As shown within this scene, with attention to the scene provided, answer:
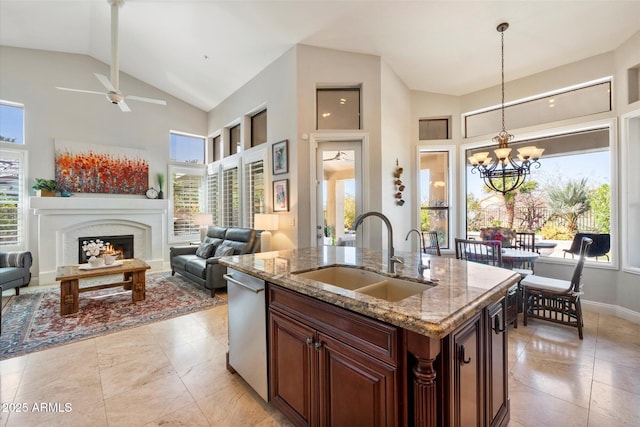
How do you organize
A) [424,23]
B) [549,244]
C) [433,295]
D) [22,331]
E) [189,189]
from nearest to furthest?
[433,295] → [22,331] → [424,23] → [549,244] → [189,189]

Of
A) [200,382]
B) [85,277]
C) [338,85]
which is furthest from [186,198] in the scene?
[200,382]

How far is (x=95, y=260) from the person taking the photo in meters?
4.05

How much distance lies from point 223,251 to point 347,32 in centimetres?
377

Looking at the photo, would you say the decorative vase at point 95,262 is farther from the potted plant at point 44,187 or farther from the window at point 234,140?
the window at point 234,140

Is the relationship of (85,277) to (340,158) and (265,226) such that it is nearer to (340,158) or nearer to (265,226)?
(265,226)

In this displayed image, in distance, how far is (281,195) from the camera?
4617mm

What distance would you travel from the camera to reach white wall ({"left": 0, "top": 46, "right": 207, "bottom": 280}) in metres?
4.97

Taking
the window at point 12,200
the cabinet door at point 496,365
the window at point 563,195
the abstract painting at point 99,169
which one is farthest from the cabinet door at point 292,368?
the window at point 12,200

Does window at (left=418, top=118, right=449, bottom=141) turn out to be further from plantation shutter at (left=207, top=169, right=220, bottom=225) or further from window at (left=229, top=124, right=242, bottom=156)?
plantation shutter at (left=207, top=169, right=220, bottom=225)

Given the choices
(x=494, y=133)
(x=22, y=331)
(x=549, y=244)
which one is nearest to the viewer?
(x=22, y=331)

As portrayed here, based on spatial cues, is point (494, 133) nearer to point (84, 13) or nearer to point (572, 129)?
point (572, 129)

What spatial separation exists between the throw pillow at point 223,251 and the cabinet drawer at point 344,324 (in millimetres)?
3069

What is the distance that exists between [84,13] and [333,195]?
15.8 feet

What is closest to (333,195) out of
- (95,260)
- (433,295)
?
(433,295)
